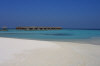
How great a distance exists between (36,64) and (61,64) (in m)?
0.71

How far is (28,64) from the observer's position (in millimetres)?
3068

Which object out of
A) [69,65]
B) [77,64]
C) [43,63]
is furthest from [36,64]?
[77,64]

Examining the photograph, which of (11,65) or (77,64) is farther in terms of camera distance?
(77,64)

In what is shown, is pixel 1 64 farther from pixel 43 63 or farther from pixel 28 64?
pixel 43 63

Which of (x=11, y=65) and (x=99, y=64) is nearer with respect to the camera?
(x=11, y=65)

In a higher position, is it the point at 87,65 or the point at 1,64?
the point at 1,64

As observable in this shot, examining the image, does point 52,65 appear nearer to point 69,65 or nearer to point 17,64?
point 69,65

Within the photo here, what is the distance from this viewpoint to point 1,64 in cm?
296

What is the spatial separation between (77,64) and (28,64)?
1.40 metres

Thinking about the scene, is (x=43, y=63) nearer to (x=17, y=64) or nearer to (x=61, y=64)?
(x=61, y=64)

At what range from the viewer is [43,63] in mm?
3186

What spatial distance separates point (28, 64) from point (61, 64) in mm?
933

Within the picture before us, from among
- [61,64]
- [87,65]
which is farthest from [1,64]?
[87,65]

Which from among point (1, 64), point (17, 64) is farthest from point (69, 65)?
point (1, 64)
